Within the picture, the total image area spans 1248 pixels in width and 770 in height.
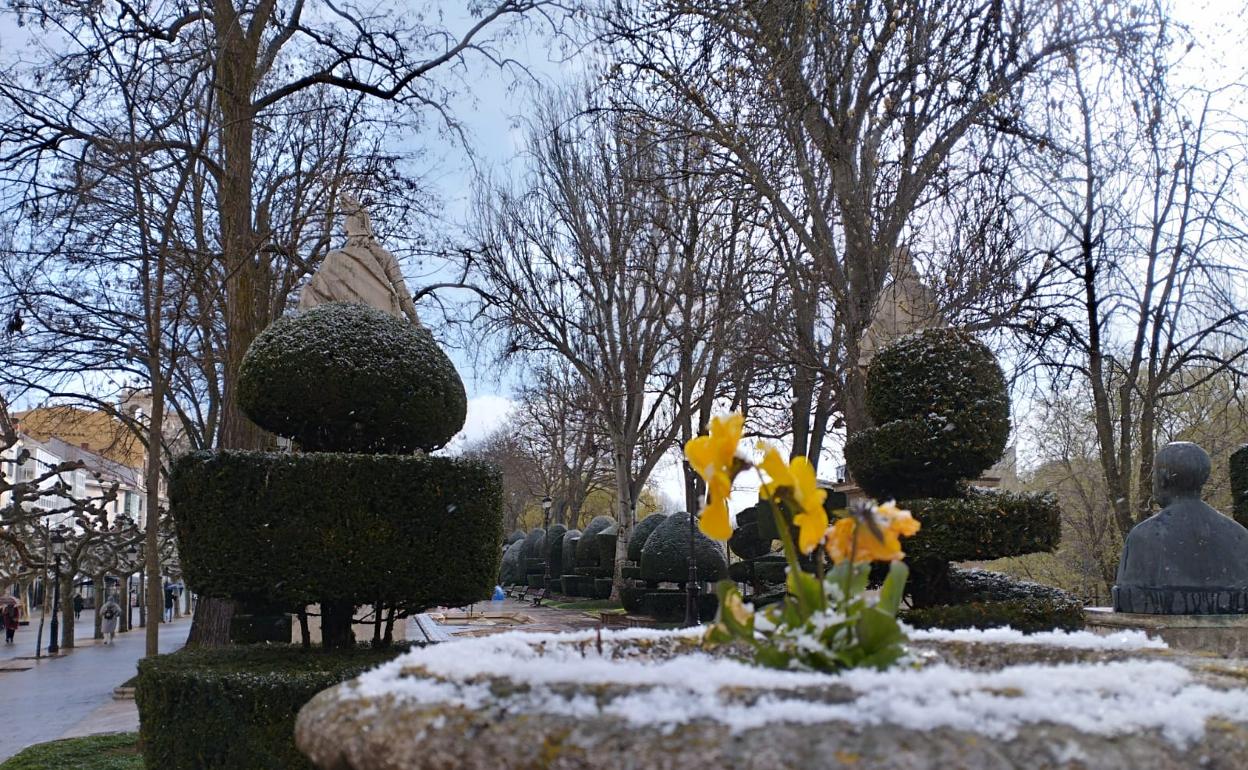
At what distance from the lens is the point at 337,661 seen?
6672 mm

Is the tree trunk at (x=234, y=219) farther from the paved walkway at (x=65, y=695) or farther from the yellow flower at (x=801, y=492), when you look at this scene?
the yellow flower at (x=801, y=492)

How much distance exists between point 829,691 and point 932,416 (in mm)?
7575

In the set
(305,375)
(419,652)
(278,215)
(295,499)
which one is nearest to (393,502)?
(295,499)

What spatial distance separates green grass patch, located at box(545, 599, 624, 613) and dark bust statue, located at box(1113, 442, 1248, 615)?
16.7 meters

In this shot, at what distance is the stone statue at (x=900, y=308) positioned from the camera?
11.9 metres

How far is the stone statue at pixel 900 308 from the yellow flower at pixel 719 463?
976 cm

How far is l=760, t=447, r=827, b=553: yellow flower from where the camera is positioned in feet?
7.67

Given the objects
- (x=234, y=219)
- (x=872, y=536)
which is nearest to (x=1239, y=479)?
(x=872, y=536)

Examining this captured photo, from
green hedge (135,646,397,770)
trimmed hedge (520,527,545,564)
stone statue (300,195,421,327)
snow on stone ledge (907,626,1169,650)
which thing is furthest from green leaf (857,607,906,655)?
trimmed hedge (520,527,545,564)

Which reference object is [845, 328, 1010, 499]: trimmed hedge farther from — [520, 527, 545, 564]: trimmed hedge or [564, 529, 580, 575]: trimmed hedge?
[520, 527, 545, 564]: trimmed hedge

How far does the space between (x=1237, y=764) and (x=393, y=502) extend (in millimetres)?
5778

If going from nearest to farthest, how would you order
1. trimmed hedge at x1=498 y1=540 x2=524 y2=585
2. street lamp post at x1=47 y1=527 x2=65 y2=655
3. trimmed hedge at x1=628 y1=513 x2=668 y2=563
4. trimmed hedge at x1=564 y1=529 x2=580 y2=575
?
street lamp post at x1=47 y1=527 x2=65 y2=655 < trimmed hedge at x1=628 y1=513 x2=668 y2=563 < trimmed hedge at x1=564 y1=529 x2=580 y2=575 < trimmed hedge at x1=498 y1=540 x2=524 y2=585

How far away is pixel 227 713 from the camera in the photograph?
5.95 metres

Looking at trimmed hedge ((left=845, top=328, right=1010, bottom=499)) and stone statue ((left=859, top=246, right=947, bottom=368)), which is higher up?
stone statue ((left=859, top=246, right=947, bottom=368))
